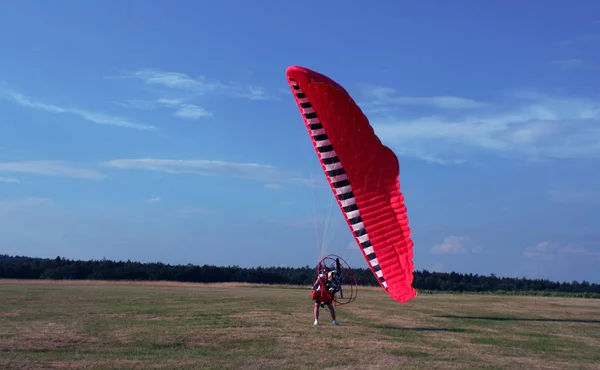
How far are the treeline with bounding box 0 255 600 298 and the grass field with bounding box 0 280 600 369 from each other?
3817cm

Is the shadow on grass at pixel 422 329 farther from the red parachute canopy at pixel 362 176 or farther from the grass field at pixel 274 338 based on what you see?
the red parachute canopy at pixel 362 176

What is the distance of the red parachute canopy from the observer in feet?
46.1

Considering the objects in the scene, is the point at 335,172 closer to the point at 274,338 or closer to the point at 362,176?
the point at 362,176

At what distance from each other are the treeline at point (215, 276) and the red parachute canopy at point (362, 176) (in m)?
40.6

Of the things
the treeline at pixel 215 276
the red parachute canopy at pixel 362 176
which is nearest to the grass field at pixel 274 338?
the red parachute canopy at pixel 362 176

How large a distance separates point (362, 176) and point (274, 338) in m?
4.55

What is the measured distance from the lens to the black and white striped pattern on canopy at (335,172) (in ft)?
47.5

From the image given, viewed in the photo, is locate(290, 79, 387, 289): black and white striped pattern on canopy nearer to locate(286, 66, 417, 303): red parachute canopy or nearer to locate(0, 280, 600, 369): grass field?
locate(286, 66, 417, 303): red parachute canopy

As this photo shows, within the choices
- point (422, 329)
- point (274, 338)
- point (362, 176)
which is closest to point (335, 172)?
point (362, 176)

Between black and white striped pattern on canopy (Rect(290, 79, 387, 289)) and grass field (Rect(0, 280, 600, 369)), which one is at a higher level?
black and white striped pattern on canopy (Rect(290, 79, 387, 289))

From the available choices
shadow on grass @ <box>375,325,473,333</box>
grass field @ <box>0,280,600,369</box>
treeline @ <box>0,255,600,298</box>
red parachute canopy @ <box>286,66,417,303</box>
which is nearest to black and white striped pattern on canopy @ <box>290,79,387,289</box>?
red parachute canopy @ <box>286,66,417,303</box>

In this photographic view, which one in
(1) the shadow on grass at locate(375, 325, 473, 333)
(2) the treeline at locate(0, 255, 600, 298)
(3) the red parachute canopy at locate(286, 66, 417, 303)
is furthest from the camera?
(2) the treeline at locate(0, 255, 600, 298)

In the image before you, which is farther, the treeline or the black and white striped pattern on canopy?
the treeline

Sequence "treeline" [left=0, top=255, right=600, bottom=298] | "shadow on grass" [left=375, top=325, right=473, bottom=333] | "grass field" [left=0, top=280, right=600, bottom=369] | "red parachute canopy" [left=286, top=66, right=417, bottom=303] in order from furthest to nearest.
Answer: "treeline" [left=0, top=255, right=600, bottom=298]
"shadow on grass" [left=375, top=325, right=473, bottom=333]
"red parachute canopy" [left=286, top=66, right=417, bottom=303]
"grass field" [left=0, top=280, right=600, bottom=369]
